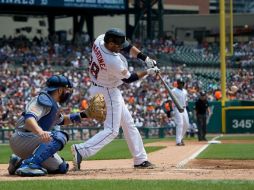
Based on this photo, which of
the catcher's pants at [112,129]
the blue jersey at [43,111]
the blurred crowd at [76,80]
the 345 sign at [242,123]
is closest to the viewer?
the blue jersey at [43,111]

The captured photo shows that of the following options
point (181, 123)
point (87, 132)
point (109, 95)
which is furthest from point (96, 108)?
point (87, 132)

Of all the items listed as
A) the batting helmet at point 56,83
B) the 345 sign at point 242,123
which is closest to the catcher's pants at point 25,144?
the batting helmet at point 56,83

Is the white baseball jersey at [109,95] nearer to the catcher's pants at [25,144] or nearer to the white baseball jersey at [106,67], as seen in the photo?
the white baseball jersey at [106,67]

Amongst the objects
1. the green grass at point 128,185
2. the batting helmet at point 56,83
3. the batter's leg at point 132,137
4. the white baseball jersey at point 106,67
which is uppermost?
the white baseball jersey at point 106,67

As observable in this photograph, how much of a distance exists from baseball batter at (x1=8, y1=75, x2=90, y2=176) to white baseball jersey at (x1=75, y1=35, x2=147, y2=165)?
2.26ft

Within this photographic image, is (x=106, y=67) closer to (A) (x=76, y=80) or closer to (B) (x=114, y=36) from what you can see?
(B) (x=114, y=36)

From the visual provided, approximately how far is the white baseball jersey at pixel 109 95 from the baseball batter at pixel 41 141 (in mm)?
687

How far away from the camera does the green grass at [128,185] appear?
630cm

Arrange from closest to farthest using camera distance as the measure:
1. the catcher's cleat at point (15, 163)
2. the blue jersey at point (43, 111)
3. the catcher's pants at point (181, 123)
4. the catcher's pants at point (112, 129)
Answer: the blue jersey at point (43, 111) → the catcher's cleat at point (15, 163) → the catcher's pants at point (112, 129) → the catcher's pants at point (181, 123)

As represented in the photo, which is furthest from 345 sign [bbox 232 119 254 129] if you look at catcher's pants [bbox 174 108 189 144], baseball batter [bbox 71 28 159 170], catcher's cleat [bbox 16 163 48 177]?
catcher's cleat [bbox 16 163 48 177]

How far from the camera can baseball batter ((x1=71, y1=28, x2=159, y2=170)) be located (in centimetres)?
833

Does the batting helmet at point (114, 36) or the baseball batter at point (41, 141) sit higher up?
the batting helmet at point (114, 36)

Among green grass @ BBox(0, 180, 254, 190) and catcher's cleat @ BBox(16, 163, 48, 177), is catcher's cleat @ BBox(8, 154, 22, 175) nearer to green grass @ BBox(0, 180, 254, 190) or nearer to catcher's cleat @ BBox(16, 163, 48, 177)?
catcher's cleat @ BBox(16, 163, 48, 177)

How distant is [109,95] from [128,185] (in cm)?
226
